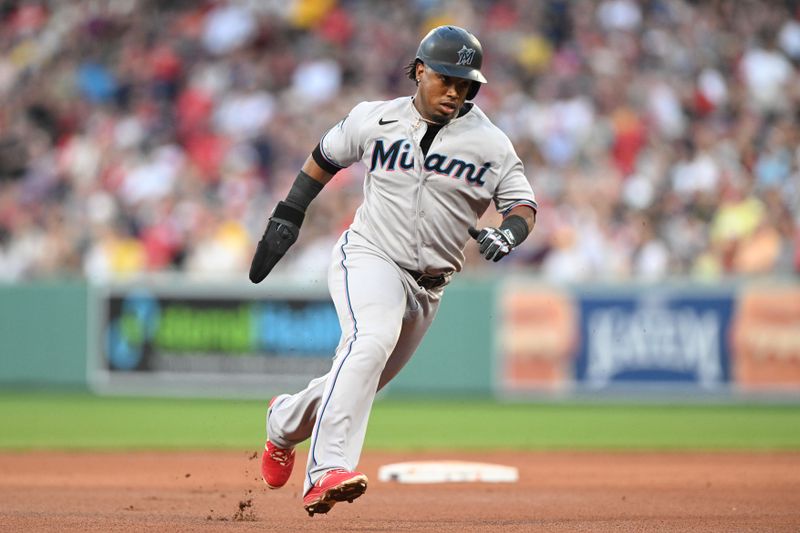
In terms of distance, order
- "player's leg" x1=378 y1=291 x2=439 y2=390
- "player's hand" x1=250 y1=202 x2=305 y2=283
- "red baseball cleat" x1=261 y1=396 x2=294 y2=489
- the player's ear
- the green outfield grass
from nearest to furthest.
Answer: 1. the player's ear
2. "player's leg" x1=378 y1=291 x2=439 y2=390
3. "player's hand" x1=250 y1=202 x2=305 y2=283
4. "red baseball cleat" x1=261 y1=396 x2=294 y2=489
5. the green outfield grass

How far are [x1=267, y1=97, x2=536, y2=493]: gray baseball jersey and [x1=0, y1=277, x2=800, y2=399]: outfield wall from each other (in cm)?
811

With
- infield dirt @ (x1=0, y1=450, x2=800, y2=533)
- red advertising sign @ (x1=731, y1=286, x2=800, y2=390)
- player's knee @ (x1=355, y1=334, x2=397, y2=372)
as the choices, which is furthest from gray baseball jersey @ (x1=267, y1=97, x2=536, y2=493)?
red advertising sign @ (x1=731, y1=286, x2=800, y2=390)

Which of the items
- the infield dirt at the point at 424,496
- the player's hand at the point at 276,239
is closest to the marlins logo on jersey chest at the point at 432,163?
the player's hand at the point at 276,239

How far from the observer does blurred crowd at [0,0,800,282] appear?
14328 millimetres

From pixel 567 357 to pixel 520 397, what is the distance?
703 millimetres

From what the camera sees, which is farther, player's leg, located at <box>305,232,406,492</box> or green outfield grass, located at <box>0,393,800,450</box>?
green outfield grass, located at <box>0,393,800,450</box>

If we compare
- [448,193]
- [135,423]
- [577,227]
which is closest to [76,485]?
[448,193]

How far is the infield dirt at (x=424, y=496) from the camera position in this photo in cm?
603

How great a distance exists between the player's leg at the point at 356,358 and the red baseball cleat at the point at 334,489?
50mm

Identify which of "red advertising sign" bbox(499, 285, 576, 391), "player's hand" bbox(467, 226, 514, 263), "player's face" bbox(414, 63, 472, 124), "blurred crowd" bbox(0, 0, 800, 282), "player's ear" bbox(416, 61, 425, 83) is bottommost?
"red advertising sign" bbox(499, 285, 576, 391)

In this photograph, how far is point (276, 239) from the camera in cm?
612

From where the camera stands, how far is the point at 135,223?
15.9 metres

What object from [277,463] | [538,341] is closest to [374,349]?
[277,463]

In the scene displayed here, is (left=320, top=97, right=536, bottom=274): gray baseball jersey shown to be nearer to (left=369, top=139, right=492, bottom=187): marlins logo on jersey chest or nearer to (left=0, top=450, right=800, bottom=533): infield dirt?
(left=369, top=139, right=492, bottom=187): marlins logo on jersey chest
